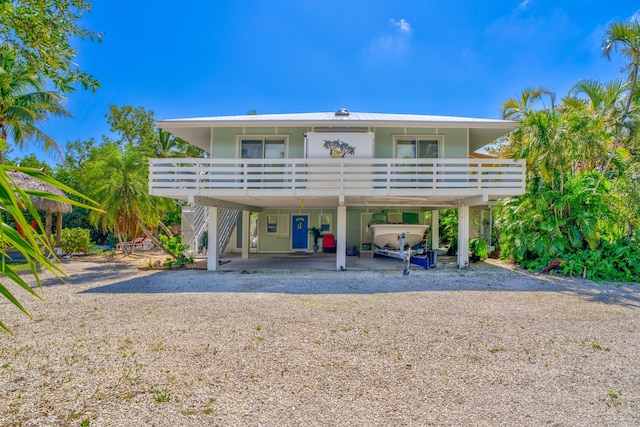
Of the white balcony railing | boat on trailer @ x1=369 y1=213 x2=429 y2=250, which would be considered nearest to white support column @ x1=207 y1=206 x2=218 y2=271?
the white balcony railing

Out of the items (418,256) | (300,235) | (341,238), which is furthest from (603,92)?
(300,235)

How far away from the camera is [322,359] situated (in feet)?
15.4

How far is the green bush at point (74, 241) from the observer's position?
18000 millimetres

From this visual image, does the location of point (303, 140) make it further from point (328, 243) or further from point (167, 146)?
point (167, 146)

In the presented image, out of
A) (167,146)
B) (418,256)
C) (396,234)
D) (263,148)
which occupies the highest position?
(167,146)

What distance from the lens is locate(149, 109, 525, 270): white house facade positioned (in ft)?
38.4

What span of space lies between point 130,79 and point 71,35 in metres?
19.6

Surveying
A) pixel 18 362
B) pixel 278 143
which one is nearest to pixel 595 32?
pixel 278 143

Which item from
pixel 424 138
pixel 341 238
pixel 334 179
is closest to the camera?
pixel 334 179

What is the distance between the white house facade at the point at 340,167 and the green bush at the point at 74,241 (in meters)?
9.17

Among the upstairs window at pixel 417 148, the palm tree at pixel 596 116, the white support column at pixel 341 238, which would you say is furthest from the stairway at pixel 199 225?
the palm tree at pixel 596 116

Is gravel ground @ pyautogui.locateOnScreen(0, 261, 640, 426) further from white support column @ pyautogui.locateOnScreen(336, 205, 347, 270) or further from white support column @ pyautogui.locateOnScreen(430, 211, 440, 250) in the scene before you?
white support column @ pyautogui.locateOnScreen(430, 211, 440, 250)

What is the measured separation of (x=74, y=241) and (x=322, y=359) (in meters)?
18.6

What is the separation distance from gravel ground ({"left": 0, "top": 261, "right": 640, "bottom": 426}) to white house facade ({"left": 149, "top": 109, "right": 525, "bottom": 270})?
417cm
